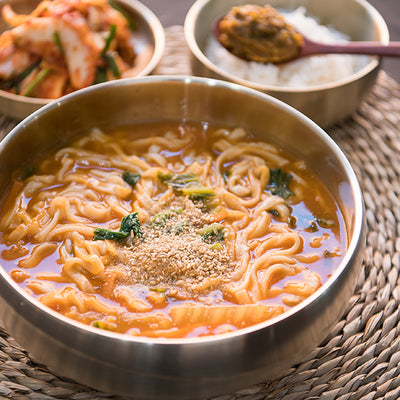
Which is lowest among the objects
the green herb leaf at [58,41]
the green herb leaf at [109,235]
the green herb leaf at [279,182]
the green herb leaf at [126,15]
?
the green herb leaf at [279,182]

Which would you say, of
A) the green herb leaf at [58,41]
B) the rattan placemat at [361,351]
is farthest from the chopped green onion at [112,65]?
the rattan placemat at [361,351]

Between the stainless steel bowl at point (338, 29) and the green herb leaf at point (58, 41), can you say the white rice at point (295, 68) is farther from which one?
the green herb leaf at point (58, 41)

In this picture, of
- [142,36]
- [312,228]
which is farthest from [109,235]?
[142,36]

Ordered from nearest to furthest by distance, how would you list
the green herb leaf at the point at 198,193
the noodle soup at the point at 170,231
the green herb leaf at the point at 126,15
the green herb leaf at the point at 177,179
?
the noodle soup at the point at 170,231 < the green herb leaf at the point at 198,193 < the green herb leaf at the point at 177,179 < the green herb leaf at the point at 126,15

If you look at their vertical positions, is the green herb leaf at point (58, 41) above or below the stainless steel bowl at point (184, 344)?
above

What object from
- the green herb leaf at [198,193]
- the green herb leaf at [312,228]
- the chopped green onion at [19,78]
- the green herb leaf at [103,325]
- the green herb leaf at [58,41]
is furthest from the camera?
the chopped green onion at [19,78]

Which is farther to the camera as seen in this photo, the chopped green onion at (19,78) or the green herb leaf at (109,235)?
the chopped green onion at (19,78)

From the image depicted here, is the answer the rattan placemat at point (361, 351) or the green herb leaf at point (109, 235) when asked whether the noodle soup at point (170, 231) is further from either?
the rattan placemat at point (361, 351)

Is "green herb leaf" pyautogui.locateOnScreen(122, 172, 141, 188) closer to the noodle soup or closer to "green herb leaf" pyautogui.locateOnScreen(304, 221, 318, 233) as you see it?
the noodle soup
